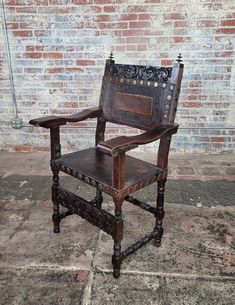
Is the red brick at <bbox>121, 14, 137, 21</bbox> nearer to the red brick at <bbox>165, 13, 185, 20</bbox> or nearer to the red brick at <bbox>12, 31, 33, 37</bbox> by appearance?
the red brick at <bbox>165, 13, 185, 20</bbox>

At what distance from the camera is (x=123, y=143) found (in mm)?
1506

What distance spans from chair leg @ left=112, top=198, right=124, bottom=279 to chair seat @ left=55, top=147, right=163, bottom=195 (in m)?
0.08

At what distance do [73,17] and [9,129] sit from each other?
1458 mm

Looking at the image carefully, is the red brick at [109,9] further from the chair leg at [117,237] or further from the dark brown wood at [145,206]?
the chair leg at [117,237]

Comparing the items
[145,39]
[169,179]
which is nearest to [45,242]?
[169,179]

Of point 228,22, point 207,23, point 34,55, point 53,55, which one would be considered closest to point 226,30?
point 228,22

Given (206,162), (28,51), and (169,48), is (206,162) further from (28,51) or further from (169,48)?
(28,51)

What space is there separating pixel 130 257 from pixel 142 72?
3.88 ft

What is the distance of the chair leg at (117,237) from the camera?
1646mm

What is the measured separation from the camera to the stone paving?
1.67m

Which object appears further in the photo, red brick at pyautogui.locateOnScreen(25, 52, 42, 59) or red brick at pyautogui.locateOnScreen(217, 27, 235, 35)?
red brick at pyautogui.locateOnScreen(25, 52, 42, 59)

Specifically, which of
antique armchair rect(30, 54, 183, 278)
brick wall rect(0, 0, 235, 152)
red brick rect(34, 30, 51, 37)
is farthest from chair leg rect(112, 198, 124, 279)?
red brick rect(34, 30, 51, 37)

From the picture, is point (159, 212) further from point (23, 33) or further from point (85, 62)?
point (23, 33)

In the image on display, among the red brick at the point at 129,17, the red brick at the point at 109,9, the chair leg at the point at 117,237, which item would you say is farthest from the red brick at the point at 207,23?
the chair leg at the point at 117,237
